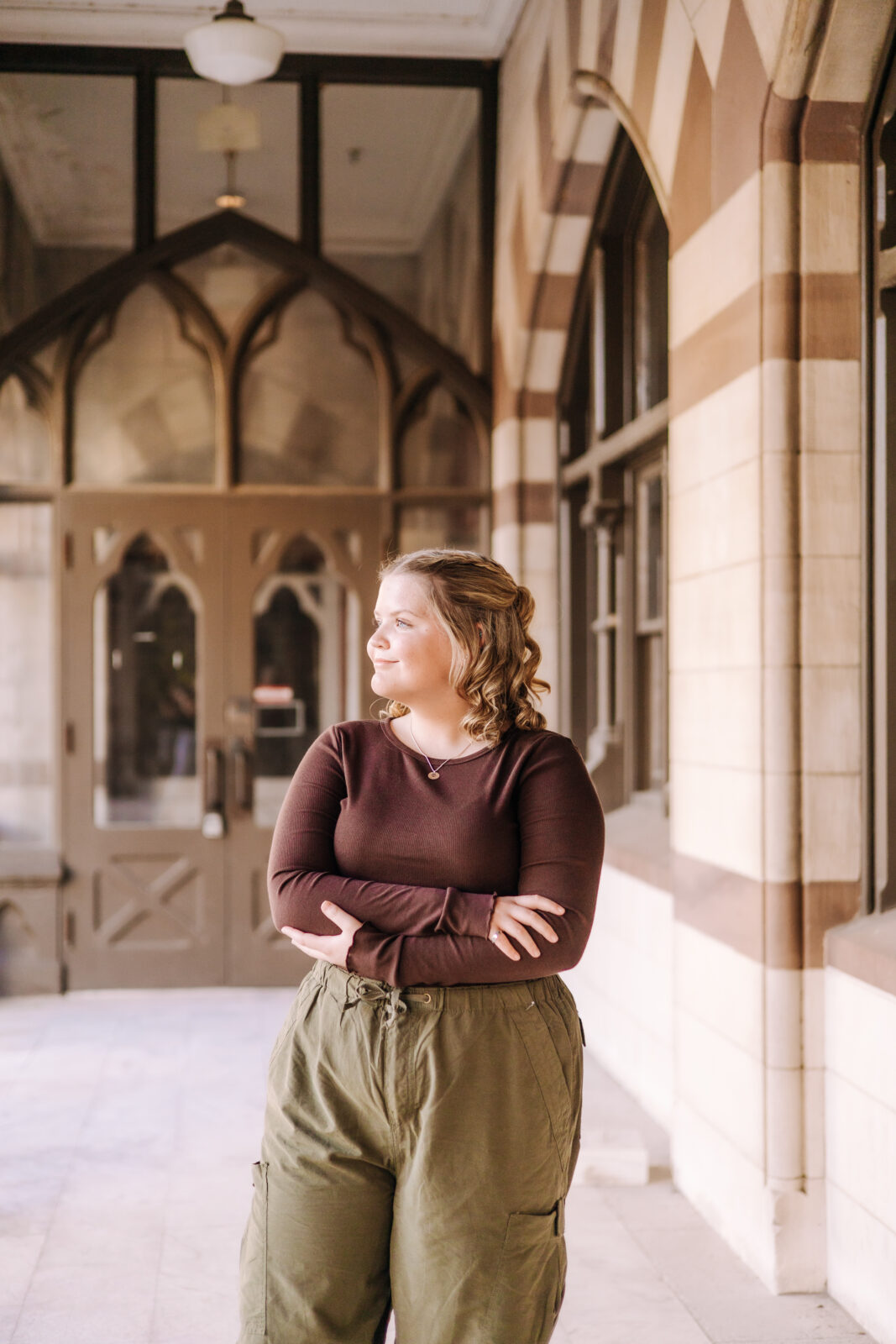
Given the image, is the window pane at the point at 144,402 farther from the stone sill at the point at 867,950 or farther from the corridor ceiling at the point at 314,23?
the stone sill at the point at 867,950

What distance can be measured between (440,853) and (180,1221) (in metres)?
2.16

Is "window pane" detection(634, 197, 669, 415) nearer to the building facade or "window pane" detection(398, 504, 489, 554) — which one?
the building facade

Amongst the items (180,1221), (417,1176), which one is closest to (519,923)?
(417,1176)

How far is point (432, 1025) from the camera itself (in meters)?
1.72

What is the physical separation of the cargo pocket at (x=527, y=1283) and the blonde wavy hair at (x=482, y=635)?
0.65 metres

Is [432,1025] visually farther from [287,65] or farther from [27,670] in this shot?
[287,65]

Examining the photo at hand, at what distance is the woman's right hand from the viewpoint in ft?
5.57

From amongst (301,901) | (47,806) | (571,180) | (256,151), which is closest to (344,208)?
(256,151)

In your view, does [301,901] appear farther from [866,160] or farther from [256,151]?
[256,151]

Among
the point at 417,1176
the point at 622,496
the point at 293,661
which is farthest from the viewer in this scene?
the point at 293,661

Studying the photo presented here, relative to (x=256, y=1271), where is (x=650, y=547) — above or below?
above

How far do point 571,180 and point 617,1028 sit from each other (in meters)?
3.31

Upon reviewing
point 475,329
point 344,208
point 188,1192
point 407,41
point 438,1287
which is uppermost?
point 407,41

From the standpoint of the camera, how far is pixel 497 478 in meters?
6.19
